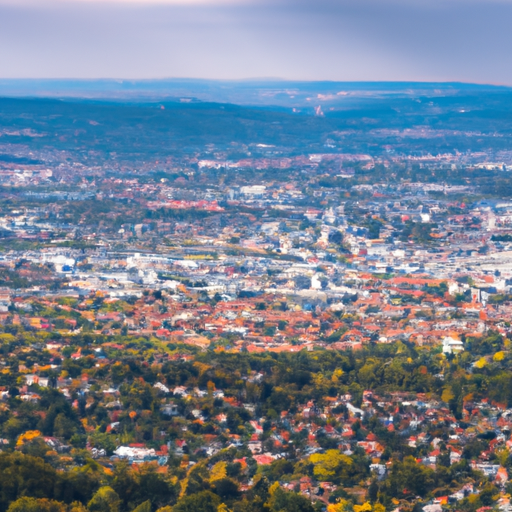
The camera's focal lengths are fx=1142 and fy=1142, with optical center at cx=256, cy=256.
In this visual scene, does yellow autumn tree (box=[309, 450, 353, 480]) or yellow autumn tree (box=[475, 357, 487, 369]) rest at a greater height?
yellow autumn tree (box=[475, 357, 487, 369])

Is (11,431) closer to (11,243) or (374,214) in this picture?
(11,243)

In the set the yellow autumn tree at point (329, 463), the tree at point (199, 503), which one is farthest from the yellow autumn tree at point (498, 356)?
the tree at point (199, 503)

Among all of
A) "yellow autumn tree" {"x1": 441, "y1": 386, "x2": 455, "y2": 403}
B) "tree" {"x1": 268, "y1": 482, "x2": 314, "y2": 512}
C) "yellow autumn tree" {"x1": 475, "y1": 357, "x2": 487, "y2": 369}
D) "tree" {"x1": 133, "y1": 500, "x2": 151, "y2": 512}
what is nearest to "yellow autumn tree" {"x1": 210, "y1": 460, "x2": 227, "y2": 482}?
"tree" {"x1": 268, "y1": 482, "x2": 314, "y2": 512}

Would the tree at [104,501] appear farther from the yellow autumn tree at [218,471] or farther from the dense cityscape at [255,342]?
the yellow autumn tree at [218,471]

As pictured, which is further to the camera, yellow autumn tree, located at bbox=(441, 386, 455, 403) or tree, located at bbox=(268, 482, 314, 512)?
yellow autumn tree, located at bbox=(441, 386, 455, 403)

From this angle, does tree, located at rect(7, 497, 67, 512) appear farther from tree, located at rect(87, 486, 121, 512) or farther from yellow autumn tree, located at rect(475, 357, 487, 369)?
yellow autumn tree, located at rect(475, 357, 487, 369)

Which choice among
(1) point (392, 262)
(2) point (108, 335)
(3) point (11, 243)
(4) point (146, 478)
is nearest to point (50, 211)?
(3) point (11, 243)

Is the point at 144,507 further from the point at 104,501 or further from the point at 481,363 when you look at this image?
the point at 481,363

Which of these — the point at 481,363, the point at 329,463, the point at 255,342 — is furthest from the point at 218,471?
the point at 255,342
